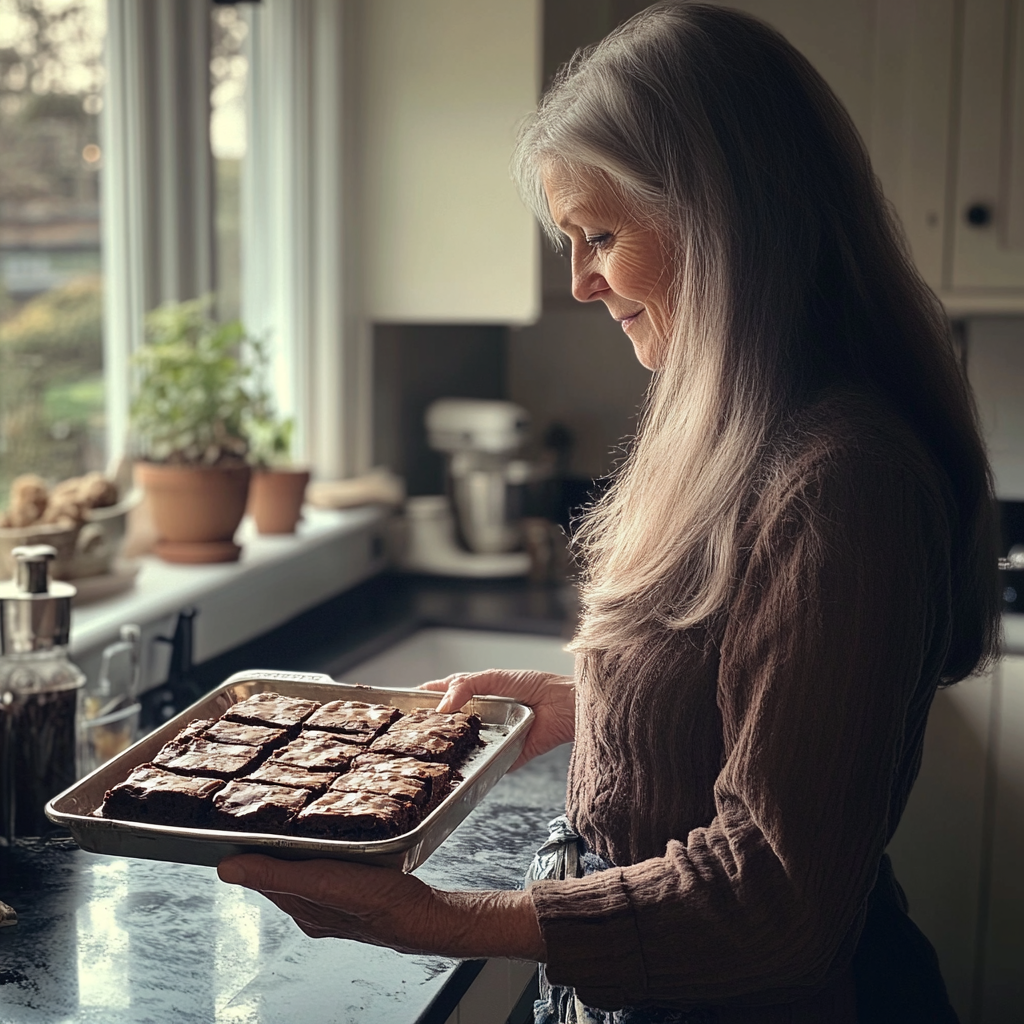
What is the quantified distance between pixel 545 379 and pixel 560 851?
7.53 feet

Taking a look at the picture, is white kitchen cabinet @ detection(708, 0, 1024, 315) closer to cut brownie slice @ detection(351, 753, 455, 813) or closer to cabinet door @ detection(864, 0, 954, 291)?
cabinet door @ detection(864, 0, 954, 291)

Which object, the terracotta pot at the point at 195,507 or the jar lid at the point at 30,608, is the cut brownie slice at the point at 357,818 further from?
the terracotta pot at the point at 195,507

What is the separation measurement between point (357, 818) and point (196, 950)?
275 millimetres

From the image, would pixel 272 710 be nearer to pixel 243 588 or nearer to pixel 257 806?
pixel 257 806

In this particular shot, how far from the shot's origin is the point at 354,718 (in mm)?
1216

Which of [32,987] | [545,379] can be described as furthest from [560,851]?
[545,379]

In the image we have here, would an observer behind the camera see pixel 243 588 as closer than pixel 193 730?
No

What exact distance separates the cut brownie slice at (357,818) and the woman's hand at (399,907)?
27 mm

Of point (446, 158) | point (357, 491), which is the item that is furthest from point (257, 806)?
point (446, 158)

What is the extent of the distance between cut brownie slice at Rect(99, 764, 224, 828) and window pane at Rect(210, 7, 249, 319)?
1589 mm

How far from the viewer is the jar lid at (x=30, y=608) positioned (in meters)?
1.33

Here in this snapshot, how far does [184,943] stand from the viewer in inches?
45.3

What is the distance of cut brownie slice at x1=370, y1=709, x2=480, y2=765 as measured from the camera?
1128mm

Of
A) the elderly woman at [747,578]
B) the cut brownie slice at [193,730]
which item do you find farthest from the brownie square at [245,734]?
the elderly woman at [747,578]
